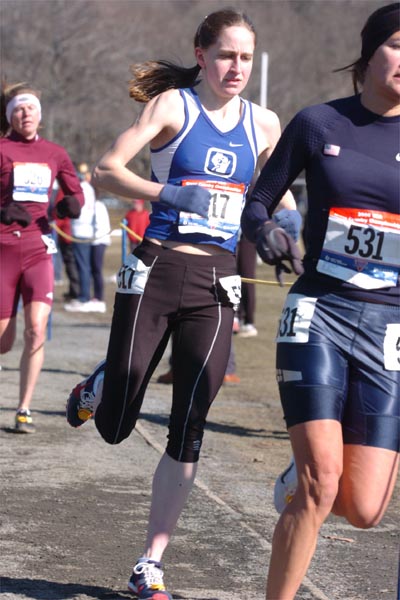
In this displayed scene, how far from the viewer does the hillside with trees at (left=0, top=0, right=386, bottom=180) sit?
64.6 metres

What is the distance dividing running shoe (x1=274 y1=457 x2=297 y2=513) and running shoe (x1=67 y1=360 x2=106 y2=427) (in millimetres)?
1398

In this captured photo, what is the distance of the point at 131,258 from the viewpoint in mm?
4992

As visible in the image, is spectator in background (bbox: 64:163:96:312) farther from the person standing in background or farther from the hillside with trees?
the hillside with trees

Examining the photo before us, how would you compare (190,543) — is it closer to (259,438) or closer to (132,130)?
(132,130)

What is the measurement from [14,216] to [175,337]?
123 inches

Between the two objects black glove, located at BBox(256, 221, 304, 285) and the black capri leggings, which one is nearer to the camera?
black glove, located at BBox(256, 221, 304, 285)

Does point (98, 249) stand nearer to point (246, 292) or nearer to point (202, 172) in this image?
point (246, 292)

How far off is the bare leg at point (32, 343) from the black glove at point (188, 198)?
11.2 ft

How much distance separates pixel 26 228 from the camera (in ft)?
26.5

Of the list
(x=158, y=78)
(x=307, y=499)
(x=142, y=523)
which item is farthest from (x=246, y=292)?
(x=307, y=499)

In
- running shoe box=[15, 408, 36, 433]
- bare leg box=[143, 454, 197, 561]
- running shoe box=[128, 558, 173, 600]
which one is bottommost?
running shoe box=[15, 408, 36, 433]

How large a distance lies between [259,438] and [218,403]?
1.54 m

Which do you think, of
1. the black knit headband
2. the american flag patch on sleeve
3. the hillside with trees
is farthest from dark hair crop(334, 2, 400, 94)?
the hillside with trees

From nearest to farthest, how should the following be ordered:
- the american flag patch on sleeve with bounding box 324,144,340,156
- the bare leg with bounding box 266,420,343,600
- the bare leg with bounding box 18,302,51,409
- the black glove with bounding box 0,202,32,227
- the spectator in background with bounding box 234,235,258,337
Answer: the bare leg with bounding box 266,420,343,600 < the american flag patch on sleeve with bounding box 324,144,340,156 < the black glove with bounding box 0,202,32,227 < the bare leg with bounding box 18,302,51,409 < the spectator in background with bounding box 234,235,258,337
